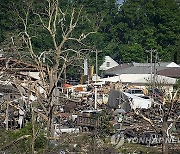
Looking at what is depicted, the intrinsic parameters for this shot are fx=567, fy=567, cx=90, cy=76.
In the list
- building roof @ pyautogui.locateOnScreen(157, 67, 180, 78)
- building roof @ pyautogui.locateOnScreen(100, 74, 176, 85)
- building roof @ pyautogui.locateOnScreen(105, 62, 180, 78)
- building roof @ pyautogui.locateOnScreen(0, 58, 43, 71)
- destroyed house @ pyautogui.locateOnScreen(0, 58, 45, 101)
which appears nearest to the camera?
destroyed house @ pyautogui.locateOnScreen(0, 58, 45, 101)

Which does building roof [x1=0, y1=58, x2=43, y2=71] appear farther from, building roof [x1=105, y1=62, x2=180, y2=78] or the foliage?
the foliage

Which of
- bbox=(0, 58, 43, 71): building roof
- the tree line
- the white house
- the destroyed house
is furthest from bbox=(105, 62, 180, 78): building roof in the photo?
bbox=(0, 58, 43, 71): building roof

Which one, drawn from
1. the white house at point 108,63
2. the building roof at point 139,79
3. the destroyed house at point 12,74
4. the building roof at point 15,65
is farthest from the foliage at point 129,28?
the building roof at point 15,65

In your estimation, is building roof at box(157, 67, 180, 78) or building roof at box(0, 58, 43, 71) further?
building roof at box(157, 67, 180, 78)

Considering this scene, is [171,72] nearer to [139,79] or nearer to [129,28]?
[139,79]

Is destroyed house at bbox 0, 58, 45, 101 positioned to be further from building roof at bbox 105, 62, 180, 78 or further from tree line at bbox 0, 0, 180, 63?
tree line at bbox 0, 0, 180, 63

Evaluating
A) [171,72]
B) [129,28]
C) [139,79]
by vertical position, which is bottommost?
[139,79]

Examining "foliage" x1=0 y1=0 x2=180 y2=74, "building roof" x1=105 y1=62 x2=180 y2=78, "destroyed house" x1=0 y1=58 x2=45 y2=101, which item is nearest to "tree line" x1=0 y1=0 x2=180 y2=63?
"foliage" x1=0 y1=0 x2=180 y2=74

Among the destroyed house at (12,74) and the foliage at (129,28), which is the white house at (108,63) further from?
the destroyed house at (12,74)

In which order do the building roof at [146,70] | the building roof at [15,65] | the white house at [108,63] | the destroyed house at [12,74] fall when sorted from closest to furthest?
the destroyed house at [12,74]
the building roof at [15,65]
the building roof at [146,70]
the white house at [108,63]

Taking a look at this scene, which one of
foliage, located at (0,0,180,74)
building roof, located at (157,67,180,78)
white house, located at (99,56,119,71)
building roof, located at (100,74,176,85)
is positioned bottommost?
building roof, located at (100,74,176,85)

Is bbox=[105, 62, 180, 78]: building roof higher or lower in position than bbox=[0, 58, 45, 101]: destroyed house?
higher

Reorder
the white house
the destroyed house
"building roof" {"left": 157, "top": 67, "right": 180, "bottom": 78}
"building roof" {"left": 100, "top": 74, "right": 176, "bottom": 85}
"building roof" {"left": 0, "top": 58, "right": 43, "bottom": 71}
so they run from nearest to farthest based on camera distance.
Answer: the destroyed house < "building roof" {"left": 0, "top": 58, "right": 43, "bottom": 71} < "building roof" {"left": 100, "top": 74, "right": 176, "bottom": 85} < "building roof" {"left": 157, "top": 67, "right": 180, "bottom": 78} < the white house

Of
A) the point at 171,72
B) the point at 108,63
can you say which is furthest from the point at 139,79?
the point at 108,63
